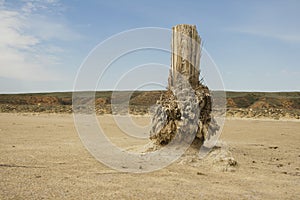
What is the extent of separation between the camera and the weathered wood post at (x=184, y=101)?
7.08m

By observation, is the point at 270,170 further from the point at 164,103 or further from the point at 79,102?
the point at 79,102

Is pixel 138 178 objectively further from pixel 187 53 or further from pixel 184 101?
pixel 187 53

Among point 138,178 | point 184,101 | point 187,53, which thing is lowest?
point 138,178

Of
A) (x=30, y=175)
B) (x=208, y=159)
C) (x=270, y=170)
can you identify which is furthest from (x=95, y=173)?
(x=270, y=170)

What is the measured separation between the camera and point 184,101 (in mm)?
7105

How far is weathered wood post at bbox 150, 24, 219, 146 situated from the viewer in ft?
23.2

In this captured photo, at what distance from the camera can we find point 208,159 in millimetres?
6523

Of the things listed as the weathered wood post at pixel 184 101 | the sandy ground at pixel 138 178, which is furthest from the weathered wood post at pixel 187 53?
the sandy ground at pixel 138 178

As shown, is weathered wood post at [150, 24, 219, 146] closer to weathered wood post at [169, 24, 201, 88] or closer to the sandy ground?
weathered wood post at [169, 24, 201, 88]

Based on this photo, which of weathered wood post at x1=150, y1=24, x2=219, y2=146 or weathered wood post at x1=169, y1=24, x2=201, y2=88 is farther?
weathered wood post at x1=169, y1=24, x2=201, y2=88

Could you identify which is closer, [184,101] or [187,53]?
[184,101]

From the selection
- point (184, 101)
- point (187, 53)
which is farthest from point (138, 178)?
point (187, 53)

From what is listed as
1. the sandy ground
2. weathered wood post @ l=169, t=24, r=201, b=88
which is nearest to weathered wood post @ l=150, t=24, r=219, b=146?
weathered wood post @ l=169, t=24, r=201, b=88

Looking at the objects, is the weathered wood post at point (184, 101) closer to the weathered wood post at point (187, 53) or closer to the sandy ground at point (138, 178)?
the weathered wood post at point (187, 53)
